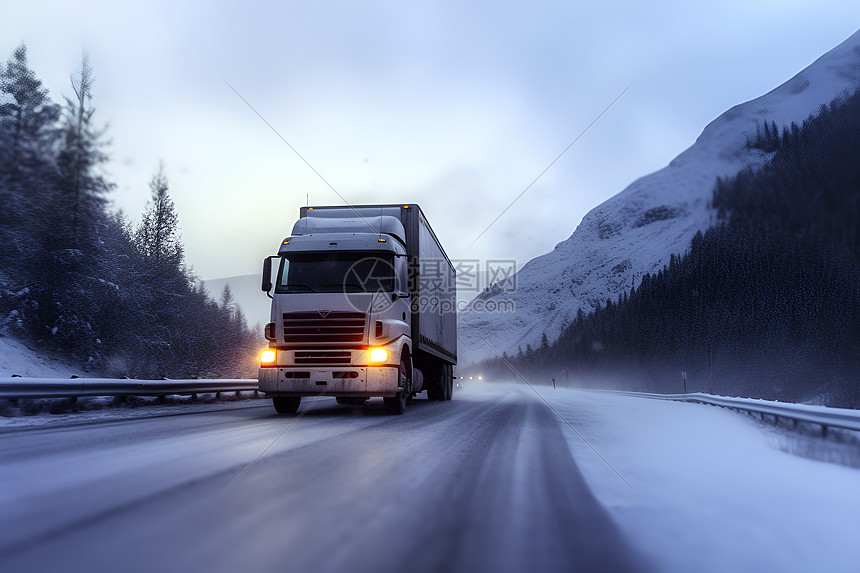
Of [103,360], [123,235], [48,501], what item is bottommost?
[48,501]

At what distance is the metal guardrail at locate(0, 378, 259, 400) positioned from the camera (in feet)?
31.5

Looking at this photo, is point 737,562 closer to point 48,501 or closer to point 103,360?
point 48,501

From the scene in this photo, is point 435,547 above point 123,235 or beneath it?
beneath

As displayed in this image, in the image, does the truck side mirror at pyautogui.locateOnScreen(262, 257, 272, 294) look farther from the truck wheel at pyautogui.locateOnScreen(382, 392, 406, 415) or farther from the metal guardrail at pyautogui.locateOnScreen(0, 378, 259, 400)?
the metal guardrail at pyautogui.locateOnScreen(0, 378, 259, 400)

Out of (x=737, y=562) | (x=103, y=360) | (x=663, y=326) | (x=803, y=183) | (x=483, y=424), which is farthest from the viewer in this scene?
(x=663, y=326)

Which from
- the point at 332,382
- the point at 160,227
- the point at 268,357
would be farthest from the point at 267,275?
the point at 160,227

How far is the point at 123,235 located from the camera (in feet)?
130

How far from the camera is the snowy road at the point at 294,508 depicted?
272 centimetres

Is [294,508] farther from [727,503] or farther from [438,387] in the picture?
[438,387]

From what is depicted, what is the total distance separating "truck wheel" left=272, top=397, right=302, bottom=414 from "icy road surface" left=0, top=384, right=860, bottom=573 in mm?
4744

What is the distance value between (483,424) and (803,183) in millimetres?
5790

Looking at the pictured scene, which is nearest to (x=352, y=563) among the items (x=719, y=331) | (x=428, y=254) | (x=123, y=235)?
(x=428, y=254)

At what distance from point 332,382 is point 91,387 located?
184 inches

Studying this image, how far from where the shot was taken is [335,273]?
11.5 m
